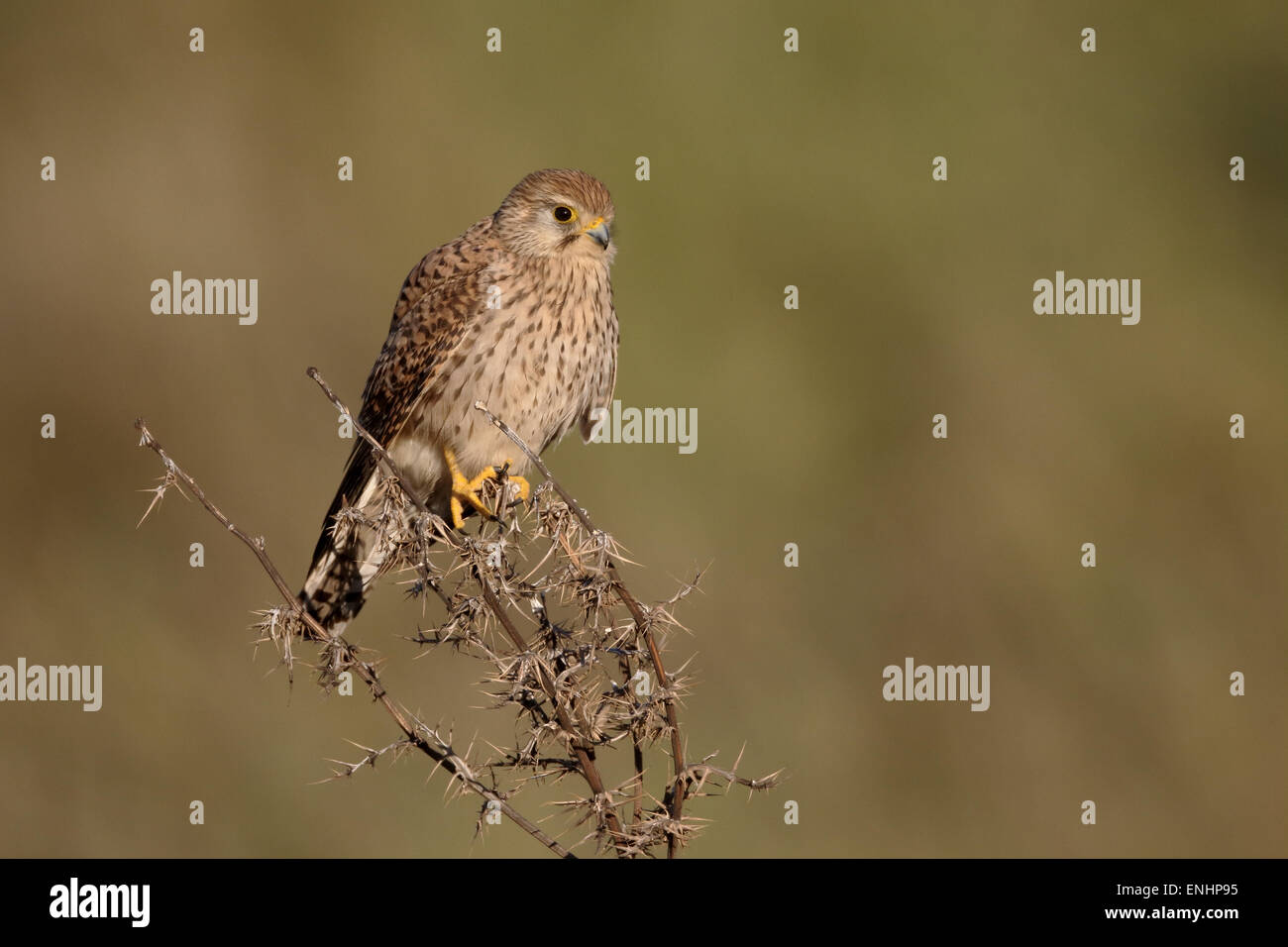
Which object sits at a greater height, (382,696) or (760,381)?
(760,381)

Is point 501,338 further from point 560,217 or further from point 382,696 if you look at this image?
point 382,696

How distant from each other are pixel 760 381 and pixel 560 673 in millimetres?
5598

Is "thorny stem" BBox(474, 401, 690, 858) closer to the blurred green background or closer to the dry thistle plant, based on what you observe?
the dry thistle plant

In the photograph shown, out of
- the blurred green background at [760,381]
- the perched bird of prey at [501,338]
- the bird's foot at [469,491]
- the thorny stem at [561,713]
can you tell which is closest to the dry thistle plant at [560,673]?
the thorny stem at [561,713]

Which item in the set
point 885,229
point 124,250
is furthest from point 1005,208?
point 124,250

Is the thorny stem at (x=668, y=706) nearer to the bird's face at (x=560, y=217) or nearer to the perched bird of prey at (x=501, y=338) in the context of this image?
the perched bird of prey at (x=501, y=338)

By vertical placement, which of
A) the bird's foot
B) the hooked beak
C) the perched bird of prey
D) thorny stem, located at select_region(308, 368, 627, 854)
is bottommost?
thorny stem, located at select_region(308, 368, 627, 854)

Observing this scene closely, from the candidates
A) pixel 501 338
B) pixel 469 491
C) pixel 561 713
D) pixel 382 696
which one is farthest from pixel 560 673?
pixel 501 338

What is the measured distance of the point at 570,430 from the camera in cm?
541

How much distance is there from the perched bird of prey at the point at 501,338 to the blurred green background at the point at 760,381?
2.31 meters

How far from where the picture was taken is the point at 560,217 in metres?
4.77

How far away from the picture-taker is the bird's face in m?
4.76

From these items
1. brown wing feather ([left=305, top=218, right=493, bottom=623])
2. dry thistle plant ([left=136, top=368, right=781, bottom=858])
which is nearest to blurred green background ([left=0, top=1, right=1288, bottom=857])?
brown wing feather ([left=305, top=218, right=493, bottom=623])

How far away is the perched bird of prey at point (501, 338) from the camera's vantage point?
188 inches
